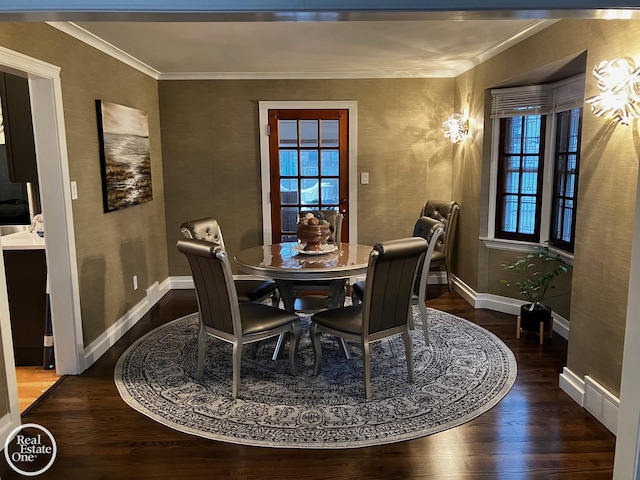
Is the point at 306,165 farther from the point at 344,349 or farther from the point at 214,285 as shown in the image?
the point at 214,285

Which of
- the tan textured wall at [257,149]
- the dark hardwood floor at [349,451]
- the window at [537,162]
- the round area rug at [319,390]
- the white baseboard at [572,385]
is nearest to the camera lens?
the dark hardwood floor at [349,451]

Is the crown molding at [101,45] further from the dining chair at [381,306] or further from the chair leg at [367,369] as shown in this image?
the chair leg at [367,369]

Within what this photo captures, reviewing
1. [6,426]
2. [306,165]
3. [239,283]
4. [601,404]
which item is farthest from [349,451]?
[306,165]

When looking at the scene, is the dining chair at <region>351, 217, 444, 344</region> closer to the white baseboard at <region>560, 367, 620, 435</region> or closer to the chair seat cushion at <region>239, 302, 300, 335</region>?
the chair seat cushion at <region>239, 302, 300, 335</region>

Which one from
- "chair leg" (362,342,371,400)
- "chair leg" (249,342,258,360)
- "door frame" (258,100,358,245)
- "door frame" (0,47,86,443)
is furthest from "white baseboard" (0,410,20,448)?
"door frame" (258,100,358,245)

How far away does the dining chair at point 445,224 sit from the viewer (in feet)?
16.7

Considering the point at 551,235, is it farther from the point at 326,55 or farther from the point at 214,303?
the point at 214,303

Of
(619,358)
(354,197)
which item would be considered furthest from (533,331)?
(354,197)

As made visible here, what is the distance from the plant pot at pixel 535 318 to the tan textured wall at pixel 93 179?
329 centimetres

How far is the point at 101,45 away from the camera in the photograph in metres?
3.78

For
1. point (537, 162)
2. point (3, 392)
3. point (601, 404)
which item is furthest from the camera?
point (537, 162)

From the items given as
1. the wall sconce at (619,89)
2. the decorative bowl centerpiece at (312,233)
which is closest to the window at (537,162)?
the wall sconce at (619,89)

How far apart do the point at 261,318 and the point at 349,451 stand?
100 centimetres

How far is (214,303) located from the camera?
2.98 meters
